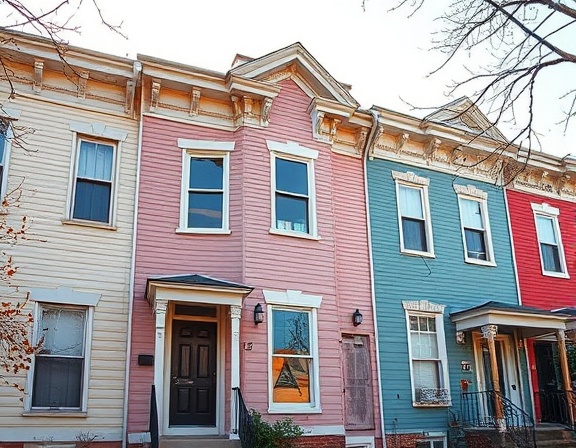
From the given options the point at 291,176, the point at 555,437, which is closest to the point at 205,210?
the point at 291,176

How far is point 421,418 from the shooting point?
12.1 meters

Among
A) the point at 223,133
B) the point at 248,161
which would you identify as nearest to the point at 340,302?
the point at 248,161

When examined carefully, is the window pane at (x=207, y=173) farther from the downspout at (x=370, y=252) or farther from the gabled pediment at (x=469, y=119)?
the gabled pediment at (x=469, y=119)

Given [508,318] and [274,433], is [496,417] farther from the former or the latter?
[274,433]

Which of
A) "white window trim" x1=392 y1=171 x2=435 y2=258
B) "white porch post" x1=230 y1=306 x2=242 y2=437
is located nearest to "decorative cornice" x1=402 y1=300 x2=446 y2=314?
"white window trim" x1=392 y1=171 x2=435 y2=258

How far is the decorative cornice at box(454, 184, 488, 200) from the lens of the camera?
14.5 metres

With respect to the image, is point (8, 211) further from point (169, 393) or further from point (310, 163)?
point (310, 163)

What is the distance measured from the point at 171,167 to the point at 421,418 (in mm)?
7014

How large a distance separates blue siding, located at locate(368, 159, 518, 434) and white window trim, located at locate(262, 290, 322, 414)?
1781 mm

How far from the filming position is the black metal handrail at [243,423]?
8984 millimetres

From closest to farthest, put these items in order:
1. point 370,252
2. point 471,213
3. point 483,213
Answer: point 370,252
point 471,213
point 483,213

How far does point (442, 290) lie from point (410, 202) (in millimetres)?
2122

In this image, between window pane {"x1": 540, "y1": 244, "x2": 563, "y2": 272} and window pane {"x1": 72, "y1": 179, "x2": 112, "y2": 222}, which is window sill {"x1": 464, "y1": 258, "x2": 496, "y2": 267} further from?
window pane {"x1": 72, "y1": 179, "x2": 112, "y2": 222}

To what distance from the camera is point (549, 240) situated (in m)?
15.8
